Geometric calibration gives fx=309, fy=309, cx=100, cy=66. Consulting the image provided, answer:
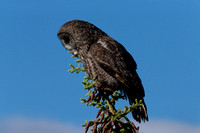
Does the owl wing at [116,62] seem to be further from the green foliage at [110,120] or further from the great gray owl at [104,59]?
the green foliage at [110,120]

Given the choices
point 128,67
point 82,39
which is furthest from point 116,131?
point 82,39

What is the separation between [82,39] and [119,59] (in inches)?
35.8

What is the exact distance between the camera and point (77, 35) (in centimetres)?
653

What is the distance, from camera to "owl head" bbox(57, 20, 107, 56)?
6.47m

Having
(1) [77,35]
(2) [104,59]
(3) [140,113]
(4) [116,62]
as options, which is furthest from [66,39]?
(3) [140,113]

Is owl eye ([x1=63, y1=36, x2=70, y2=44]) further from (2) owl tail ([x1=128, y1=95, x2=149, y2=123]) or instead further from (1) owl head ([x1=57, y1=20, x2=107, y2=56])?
(2) owl tail ([x1=128, y1=95, x2=149, y2=123])

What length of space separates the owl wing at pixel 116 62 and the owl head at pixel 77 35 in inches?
6.7

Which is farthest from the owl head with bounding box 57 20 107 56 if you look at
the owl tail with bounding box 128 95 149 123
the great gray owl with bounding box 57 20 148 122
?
the owl tail with bounding box 128 95 149 123

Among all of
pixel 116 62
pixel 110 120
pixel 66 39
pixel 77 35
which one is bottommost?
pixel 110 120

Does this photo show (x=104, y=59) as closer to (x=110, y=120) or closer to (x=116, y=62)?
(x=116, y=62)

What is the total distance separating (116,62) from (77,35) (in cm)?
107

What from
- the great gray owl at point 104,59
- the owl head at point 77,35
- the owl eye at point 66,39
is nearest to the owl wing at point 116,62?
the great gray owl at point 104,59

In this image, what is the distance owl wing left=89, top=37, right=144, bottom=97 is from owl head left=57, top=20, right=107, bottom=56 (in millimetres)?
171

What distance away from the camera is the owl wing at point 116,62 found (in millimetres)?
5883
